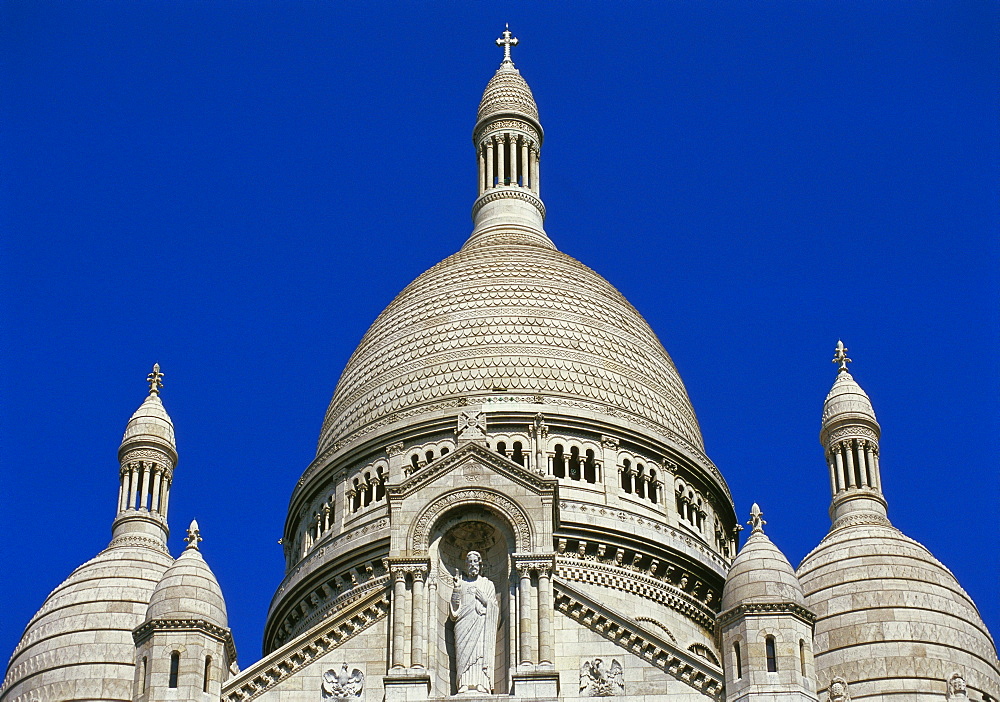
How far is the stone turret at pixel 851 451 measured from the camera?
6241cm

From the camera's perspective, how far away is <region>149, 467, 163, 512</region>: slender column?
207 ft

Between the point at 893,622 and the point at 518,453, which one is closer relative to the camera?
the point at 893,622

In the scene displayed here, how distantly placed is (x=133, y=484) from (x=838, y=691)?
72.6ft

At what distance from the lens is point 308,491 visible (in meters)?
68.4

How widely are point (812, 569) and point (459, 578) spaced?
13.4 m

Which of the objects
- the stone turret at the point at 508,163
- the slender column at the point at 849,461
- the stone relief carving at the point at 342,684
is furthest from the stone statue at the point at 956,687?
the stone turret at the point at 508,163

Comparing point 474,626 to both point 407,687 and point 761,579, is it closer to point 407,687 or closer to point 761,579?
point 407,687

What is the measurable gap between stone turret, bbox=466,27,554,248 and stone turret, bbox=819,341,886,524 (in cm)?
1594

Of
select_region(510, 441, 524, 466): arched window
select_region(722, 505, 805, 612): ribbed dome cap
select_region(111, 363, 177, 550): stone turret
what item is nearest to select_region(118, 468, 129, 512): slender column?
select_region(111, 363, 177, 550): stone turret

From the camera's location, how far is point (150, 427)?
6488 centimetres

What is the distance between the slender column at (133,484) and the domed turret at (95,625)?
0.66 m

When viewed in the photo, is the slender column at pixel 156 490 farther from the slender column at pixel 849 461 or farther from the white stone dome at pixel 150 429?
the slender column at pixel 849 461

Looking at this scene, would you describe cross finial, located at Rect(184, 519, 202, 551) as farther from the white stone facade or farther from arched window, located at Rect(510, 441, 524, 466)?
arched window, located at Rect(510, 441, 524, 466)

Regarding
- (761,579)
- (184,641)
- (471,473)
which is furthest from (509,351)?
(184,641)
